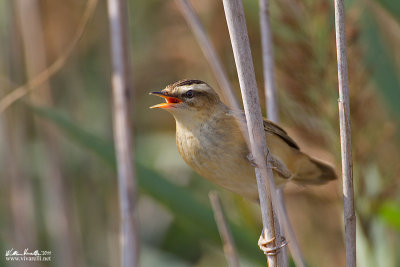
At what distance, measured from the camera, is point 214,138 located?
2.03m

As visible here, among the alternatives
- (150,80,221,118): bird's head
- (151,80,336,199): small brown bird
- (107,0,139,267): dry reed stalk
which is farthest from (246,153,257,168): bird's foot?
(107,0,139,267): dry reed stalk

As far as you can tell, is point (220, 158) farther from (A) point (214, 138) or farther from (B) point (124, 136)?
(B) point (124, 136)

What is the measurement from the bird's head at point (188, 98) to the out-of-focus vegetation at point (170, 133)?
1.08 feet

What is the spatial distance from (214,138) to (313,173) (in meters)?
0.66

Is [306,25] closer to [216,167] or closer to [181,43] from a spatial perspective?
[216,167]

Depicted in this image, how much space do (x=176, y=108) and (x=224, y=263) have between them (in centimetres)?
146

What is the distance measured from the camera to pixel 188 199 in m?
2.21

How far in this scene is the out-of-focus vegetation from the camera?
2281 millimetres

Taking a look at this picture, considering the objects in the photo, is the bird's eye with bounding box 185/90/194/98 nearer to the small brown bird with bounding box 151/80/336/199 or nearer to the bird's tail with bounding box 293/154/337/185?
the small brown bird with bounding box 151/80/336/199

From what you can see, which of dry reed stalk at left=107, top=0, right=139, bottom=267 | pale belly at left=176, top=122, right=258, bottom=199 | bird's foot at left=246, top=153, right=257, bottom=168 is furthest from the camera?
dry reed stalk at left=107, top=0, right=139, bottom=267

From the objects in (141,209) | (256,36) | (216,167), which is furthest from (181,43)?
(216,167)

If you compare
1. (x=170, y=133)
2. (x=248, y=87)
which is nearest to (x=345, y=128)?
(x=248, y=87)

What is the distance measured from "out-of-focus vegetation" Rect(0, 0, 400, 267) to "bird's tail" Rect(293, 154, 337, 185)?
98 millimetres

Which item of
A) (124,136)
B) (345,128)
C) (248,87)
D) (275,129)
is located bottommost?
(345,128)
